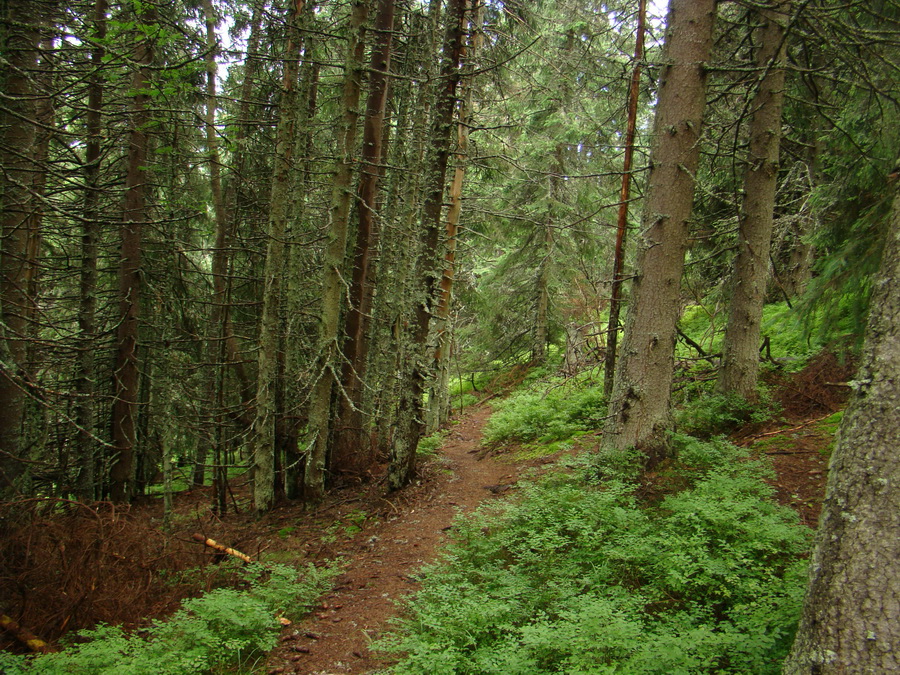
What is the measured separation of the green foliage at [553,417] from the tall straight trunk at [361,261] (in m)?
3.43

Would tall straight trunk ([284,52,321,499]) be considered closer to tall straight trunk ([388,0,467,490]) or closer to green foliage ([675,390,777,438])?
tall straight trunk ([388,0,467,490])

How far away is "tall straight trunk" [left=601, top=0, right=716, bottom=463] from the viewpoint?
6.12 m

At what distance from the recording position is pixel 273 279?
8359 millimetres

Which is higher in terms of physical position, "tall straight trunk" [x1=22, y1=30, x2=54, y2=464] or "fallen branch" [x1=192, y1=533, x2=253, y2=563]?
"tall straight trunk" [x1=22, y1=30, x2=54, y2=464]

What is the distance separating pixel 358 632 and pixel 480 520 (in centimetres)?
180

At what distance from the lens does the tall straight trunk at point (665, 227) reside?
612cm

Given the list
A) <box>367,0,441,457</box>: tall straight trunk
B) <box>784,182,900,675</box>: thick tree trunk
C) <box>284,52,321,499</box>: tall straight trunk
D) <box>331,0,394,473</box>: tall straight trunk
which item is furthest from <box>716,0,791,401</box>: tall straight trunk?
<box>284,52,321,499</box>: tall straight trunk

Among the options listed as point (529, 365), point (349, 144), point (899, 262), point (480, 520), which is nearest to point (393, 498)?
point (480, 520)

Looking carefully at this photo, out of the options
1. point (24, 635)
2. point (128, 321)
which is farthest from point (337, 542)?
point (128, 321)

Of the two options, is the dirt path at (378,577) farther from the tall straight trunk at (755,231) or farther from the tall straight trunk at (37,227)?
the tall straight trunk at (755,231)

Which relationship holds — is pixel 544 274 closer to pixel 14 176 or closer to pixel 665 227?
pixel 665 227

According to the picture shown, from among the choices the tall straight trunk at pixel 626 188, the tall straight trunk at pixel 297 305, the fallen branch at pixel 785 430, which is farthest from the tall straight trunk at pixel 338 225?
the fallen branch at pixel 785 430

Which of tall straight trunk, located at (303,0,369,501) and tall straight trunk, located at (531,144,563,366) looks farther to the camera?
tall straight trunk, located at (531,144,563,366)

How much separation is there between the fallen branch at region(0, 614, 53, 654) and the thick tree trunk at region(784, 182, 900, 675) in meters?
5.49
